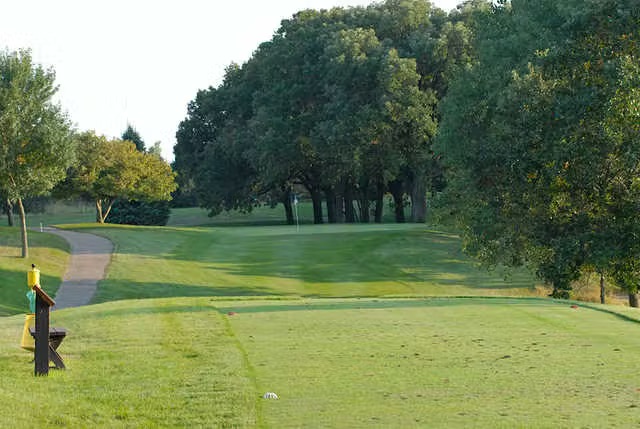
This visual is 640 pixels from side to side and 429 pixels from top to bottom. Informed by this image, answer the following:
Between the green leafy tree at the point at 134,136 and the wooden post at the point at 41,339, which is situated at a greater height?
the green leafy tree at the point at 134,136

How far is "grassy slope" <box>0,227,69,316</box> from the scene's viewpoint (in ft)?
93.8

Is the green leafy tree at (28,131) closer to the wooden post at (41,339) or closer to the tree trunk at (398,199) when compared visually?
the wooden post at (41,339)

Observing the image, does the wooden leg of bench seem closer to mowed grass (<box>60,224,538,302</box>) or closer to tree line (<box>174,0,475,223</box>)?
mowed grass (<box>60,224,538,302</box>)

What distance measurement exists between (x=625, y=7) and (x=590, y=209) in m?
5.17

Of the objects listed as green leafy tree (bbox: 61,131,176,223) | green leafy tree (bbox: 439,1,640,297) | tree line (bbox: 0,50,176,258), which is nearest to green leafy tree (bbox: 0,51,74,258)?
tree line (bbox: 0,50,176,258)

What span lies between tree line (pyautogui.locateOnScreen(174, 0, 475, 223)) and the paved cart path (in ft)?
57.6

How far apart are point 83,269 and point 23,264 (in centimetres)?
241

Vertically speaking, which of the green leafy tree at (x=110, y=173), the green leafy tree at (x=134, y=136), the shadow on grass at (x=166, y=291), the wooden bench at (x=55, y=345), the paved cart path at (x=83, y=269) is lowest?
the shadow on grass at (x=166, y=291)

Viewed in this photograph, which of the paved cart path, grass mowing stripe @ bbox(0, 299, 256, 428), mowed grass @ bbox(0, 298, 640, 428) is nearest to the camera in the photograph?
mowed grass @ bbox(0, 298, 640, 428)

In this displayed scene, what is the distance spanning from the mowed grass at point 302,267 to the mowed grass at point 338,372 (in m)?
15.9

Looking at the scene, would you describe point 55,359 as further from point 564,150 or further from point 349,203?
point 349,203

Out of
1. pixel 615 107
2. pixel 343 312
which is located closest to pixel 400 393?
pixel 343 312

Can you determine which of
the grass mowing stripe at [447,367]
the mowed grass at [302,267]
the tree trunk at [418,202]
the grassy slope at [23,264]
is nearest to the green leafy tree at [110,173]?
the mowed grass at [302,267]

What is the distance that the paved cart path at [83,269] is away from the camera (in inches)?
1158
